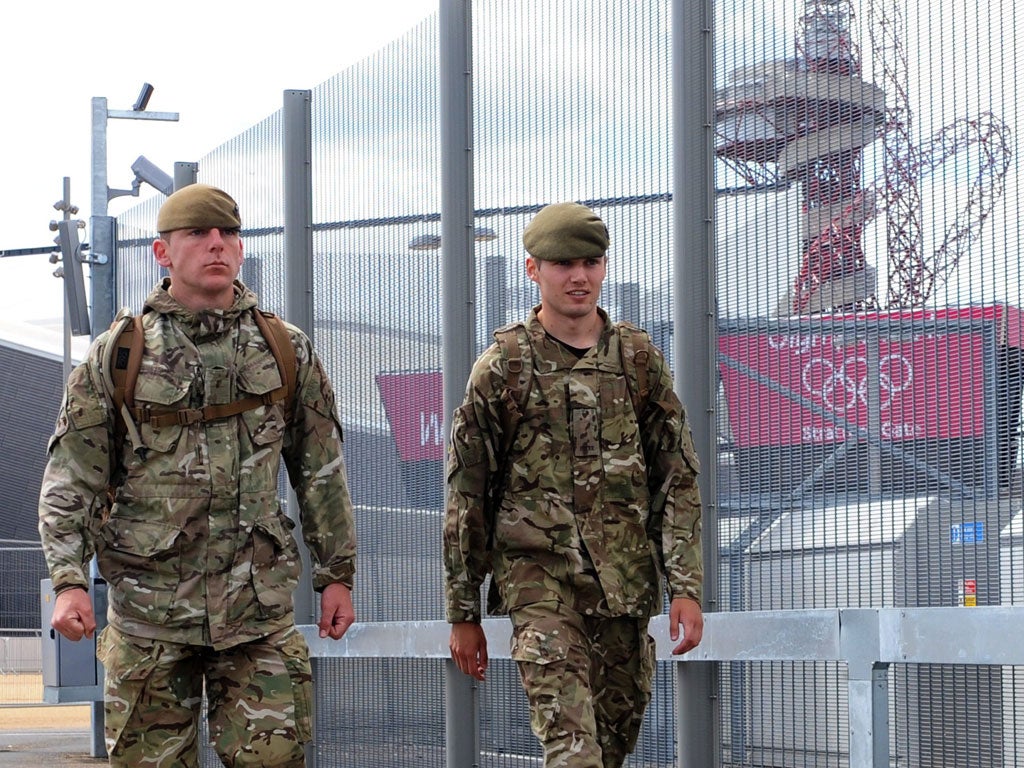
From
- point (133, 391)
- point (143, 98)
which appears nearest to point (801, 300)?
point (133, 391)

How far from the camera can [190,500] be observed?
473 centimetres

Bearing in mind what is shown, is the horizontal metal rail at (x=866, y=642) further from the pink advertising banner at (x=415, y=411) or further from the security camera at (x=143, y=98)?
the security camera at (x=143, y=98)

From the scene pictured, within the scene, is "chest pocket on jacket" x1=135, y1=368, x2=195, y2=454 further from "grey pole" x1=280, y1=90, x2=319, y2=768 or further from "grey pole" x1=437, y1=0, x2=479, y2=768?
"grey pole" x1=280, y1=90, x2=319, y2=768

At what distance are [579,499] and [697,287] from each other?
54.2 inches

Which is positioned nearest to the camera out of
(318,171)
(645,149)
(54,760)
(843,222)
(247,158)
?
(843,222)

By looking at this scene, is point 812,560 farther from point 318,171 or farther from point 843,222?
point 318,171

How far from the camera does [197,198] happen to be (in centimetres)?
488

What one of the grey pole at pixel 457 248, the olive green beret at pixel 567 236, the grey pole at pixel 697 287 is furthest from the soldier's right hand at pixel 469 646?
the grey pole at pixel 457 248

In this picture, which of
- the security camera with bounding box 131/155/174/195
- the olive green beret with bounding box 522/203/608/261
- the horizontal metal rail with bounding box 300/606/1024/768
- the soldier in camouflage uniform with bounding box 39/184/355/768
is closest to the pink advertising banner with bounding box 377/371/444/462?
the horizontal metal rail with bounding box 300/606/1024/768

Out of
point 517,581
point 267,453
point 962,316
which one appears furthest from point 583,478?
point 962,316

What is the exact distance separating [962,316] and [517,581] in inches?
57.2

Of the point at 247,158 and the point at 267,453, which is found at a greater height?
the point at 247,158

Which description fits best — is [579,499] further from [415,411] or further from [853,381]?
[415,411]

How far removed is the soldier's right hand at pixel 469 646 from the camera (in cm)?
509
